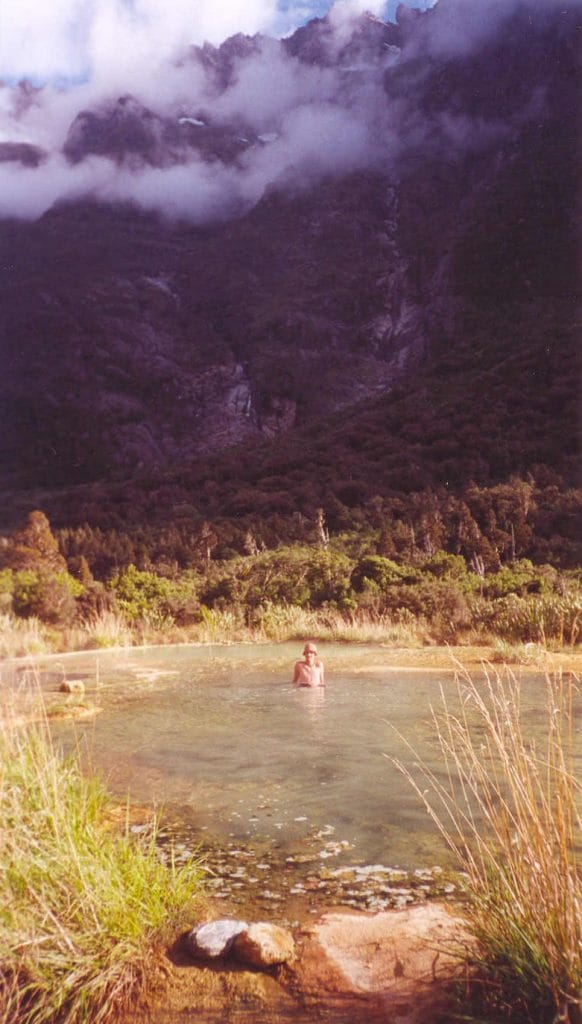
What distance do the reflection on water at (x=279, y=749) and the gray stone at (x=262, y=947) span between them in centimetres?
94

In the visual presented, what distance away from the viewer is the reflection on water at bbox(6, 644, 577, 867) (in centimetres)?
414

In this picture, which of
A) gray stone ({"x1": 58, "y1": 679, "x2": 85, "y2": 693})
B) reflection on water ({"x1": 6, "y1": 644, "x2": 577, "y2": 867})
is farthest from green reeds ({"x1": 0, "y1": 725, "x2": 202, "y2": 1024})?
gray stone ({"x1": 58, "y1": 679, "x2": 85, "y2": 693})

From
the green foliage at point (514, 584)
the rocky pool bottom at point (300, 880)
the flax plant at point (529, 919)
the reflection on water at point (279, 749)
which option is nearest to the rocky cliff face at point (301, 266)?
the green foliage at point (514, 584)

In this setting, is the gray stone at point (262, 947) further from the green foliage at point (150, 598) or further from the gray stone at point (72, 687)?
the green foliage at point (150, 598)

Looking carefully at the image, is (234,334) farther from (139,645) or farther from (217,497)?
(139,645)

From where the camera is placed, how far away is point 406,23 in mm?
102312

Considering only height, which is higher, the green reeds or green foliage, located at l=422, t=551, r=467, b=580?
green foliage, located at l=422, t=551, r=467, b=580

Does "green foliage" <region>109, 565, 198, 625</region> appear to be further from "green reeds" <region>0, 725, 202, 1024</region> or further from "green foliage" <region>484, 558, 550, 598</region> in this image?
"green reeds" <region>0, 725, 202, 1024</region>

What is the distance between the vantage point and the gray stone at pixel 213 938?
283cm

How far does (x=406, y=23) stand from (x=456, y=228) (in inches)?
1839

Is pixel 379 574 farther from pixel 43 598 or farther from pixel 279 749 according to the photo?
pixel 279 749

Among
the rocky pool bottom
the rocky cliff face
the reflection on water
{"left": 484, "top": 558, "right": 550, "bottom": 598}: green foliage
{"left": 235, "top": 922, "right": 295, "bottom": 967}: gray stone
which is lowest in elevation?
the reflection on water

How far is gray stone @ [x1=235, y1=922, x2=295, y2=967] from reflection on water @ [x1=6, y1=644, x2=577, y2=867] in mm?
938

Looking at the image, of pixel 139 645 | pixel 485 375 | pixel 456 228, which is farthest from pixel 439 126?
pixel 139 645
